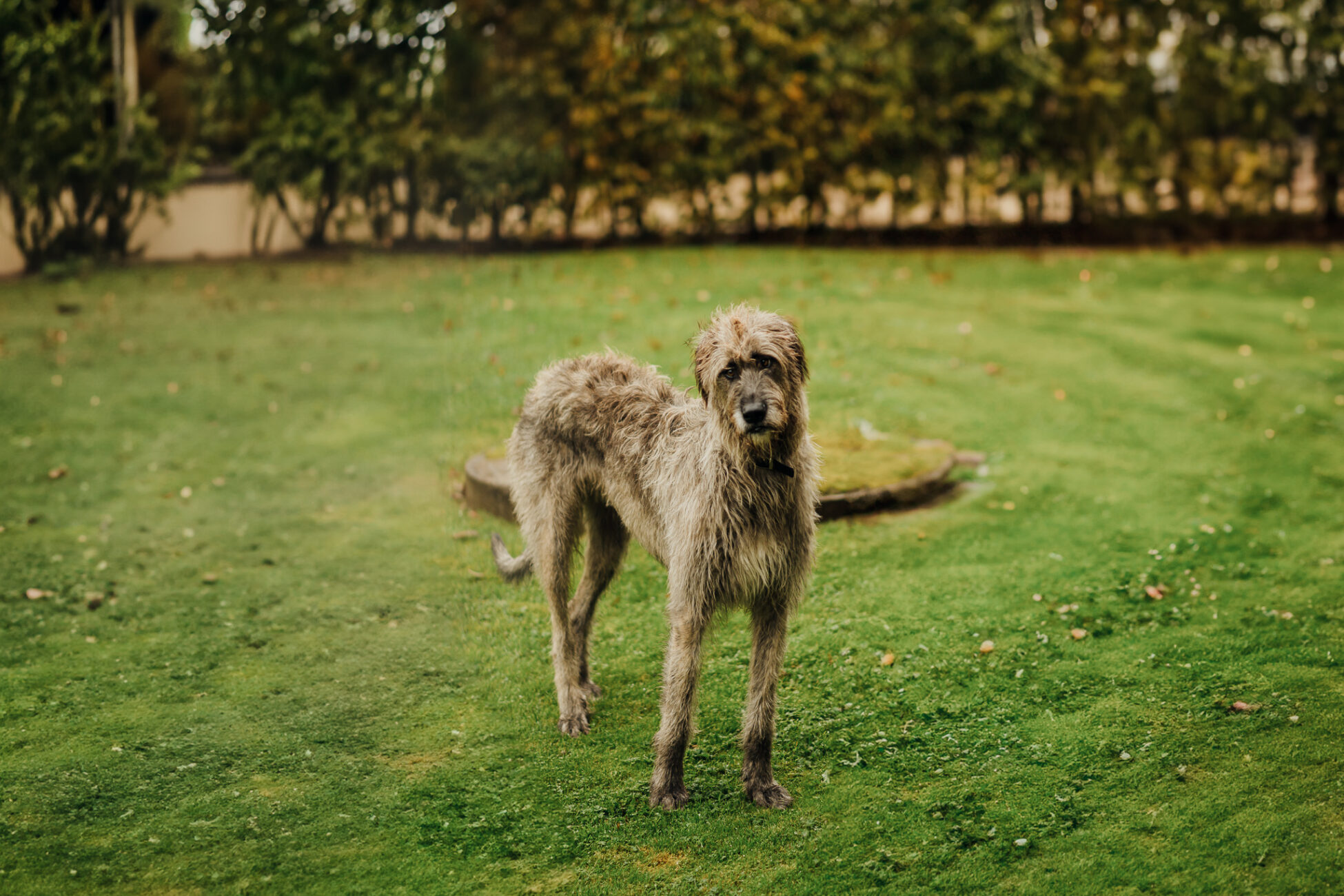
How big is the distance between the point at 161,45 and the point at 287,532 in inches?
524

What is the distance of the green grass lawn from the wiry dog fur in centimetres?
33

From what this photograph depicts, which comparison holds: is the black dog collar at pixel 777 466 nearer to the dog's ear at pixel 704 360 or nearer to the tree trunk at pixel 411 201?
the dog's ear at pixel 704 360

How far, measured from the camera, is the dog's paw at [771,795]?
442cm

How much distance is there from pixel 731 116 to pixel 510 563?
11875 mm

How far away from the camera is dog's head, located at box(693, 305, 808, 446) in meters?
4.01

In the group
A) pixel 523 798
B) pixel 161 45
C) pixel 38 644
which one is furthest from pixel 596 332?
pixel 161 45

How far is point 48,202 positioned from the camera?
14.9 meters

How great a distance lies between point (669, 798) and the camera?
4426mm

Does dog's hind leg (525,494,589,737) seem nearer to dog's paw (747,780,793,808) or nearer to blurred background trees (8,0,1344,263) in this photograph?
dog's paw (747,780,793,808)

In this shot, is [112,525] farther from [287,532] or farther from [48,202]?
[48,202]

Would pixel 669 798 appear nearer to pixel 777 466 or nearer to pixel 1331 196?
pixel 777 466

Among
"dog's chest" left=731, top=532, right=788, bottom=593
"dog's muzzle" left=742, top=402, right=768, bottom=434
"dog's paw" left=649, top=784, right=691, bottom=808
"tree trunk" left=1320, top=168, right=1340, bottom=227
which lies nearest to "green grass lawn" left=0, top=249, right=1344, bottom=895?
"dog's paw" left=649, top=784, right=691, bottom=808

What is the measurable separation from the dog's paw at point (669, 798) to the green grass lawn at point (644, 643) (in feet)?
0.16

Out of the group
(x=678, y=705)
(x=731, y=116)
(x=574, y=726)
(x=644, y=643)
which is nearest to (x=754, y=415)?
(x=678, y=705)
